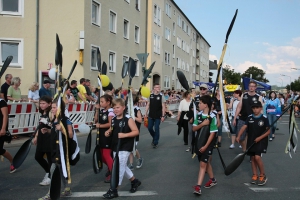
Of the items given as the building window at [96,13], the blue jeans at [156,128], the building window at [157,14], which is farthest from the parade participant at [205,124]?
the building window at [157,14]

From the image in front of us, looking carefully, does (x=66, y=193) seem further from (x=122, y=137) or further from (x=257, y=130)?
(x=257, y=130)

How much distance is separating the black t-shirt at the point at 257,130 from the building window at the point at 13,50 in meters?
15.7

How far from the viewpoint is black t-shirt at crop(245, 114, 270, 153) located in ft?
19.6

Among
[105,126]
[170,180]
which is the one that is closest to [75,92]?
[105,126]

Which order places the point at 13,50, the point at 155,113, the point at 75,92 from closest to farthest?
the point at 155,113
the point at 75,92
the point at 13,50

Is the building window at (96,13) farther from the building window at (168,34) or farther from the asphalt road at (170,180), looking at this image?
the building window at (168,34)

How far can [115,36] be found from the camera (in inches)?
926

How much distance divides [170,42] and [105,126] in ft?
115

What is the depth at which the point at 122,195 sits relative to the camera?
522 cm

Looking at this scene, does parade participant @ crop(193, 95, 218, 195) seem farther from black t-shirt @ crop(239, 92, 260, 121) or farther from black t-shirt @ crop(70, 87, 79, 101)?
black t-shirt @ crop(70, 87, 79, 101)

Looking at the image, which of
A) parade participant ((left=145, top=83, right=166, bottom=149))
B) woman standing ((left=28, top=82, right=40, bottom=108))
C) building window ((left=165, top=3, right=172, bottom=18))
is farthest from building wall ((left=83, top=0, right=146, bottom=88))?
parade participant ((left=145, top=83, right=166, bottom=149))

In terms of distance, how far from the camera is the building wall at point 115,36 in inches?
773

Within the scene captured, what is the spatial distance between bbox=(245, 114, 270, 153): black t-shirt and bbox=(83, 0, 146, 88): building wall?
47.1 ft

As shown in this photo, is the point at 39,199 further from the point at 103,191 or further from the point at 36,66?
the point at 36,66
